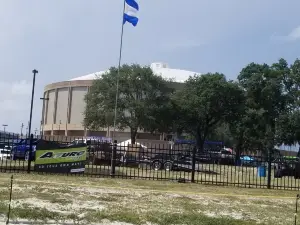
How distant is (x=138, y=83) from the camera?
64.1m

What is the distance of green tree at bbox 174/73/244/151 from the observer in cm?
6231

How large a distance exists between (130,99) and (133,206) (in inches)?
2082

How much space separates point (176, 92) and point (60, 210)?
5791 centimetres

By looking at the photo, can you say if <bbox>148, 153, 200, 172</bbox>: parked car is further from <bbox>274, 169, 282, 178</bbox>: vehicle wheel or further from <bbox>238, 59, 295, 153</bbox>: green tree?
<bbox>238, 59, 295, 153</bbox>: green tree

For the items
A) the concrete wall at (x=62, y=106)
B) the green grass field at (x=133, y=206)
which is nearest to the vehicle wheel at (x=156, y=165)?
the green grass field at (x=133, y=206)

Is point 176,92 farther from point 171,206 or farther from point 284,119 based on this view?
point 171,206

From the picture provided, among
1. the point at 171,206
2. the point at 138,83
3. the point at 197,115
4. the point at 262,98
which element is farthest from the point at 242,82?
the point at 171,206

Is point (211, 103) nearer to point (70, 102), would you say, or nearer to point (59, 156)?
point (59, 156)

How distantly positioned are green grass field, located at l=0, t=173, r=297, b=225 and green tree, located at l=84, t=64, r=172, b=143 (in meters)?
47.7

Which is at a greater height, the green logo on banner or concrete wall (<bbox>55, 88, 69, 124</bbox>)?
concrete wall (<bbox>55, 88, 69, 124</bbox>)

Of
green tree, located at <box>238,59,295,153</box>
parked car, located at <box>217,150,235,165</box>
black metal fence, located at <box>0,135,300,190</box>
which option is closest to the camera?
black metal fence, located at <box>0,135,300,190</box>

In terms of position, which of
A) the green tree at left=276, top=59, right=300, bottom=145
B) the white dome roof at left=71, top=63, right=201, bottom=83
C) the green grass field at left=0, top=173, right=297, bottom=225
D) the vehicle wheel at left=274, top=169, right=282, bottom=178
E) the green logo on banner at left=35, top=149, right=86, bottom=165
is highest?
the white dome roof at left=71, top=63, right=201, bottom=83

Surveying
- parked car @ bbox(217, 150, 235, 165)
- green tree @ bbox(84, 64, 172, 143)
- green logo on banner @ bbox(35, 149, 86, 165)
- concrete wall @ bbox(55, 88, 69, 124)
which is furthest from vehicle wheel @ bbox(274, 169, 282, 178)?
concrete wall @ bbox(55, 88, 69, 124)

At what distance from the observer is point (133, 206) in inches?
439
